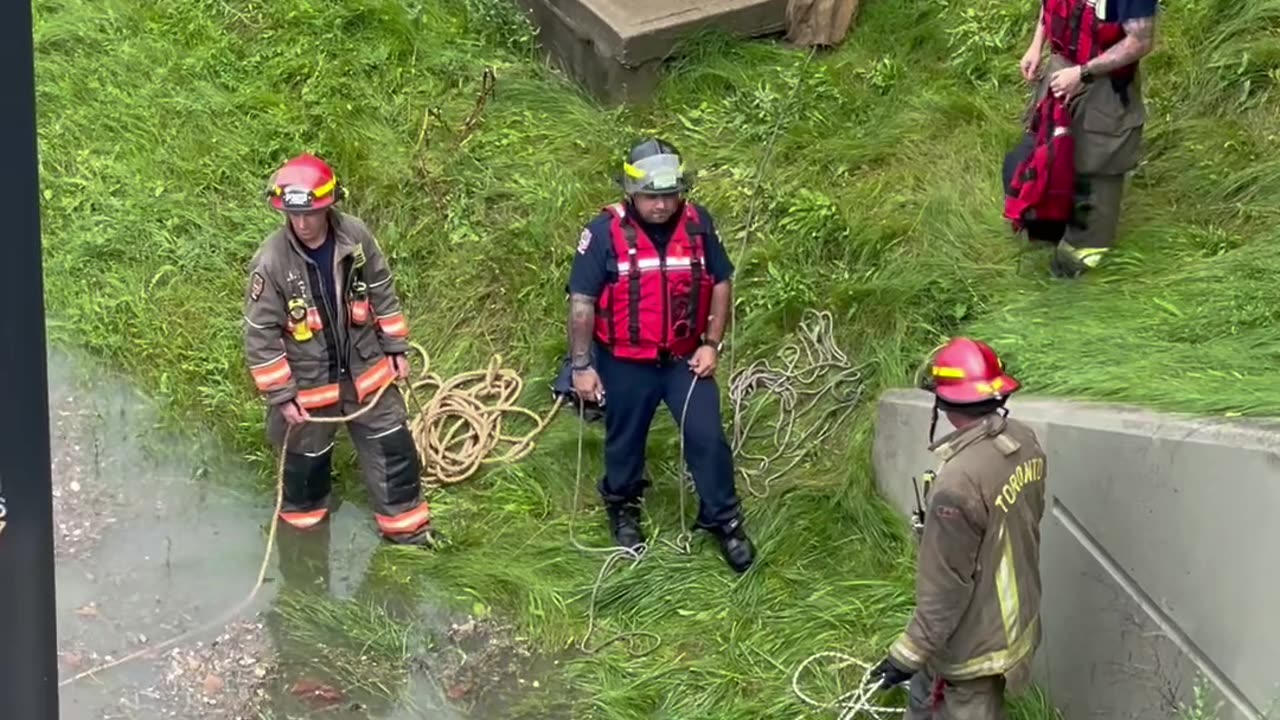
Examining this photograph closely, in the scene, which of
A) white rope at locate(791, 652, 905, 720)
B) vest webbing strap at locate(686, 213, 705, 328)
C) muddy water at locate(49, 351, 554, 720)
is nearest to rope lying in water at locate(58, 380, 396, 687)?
muddy water at locate(49, 351, 554, 720)

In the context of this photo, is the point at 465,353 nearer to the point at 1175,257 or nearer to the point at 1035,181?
the point at 1035,181

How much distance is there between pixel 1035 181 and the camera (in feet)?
21.3

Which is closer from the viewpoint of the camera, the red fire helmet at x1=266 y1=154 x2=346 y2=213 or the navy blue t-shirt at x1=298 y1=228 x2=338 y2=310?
the red fire helmet at x1=266 y1=154 x2=346 y2=213

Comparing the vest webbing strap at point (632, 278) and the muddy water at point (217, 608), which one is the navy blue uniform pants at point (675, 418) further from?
the muddy water at point (217, 608)

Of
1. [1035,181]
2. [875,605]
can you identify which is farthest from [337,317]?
[1035,181]

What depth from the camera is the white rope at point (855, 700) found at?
17.8 feet

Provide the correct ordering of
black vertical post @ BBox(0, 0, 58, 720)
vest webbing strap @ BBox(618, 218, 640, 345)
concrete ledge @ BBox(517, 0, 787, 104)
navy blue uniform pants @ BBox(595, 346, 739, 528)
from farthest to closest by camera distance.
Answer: concrete ledge @ BBox(517, 0, 787, 104) → navy blue uniform pants @ BBox(595, 346, 739, 528) → vest webbing strap @ BBox(618, 218, 640, 345) → black vertical post @ BBox(0, 0, 58, 720)

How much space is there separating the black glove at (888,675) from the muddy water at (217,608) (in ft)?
4.61

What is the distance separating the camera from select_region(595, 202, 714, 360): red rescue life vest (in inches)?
241

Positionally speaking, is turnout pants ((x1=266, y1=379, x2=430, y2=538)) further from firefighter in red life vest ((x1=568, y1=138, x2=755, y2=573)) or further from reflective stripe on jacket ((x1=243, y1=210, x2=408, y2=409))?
firefighter in red life vest ((x1=568, y1=138, x2=755, y2=573))

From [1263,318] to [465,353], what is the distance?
160 inches

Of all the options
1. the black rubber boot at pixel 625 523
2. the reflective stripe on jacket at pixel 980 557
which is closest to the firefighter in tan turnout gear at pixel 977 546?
the reflective stripe on jacket at pixel 980 557

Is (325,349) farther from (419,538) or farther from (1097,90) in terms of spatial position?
(1097,90)

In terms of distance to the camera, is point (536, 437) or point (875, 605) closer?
point (875, 605)
